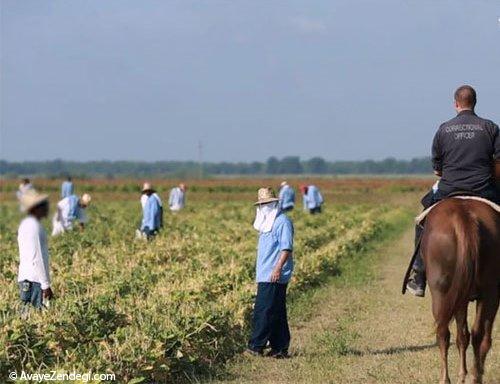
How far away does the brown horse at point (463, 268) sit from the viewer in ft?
28.4

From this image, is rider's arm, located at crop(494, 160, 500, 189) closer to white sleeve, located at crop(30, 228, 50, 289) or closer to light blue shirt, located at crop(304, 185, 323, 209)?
white sleeve, located at crop(30, 228, 50, 289)

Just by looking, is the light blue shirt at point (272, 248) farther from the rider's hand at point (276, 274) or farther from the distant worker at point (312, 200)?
the distant worker at point (312, 200)

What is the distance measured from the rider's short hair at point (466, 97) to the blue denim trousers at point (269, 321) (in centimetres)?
294

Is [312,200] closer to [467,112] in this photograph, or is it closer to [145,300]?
[145,300]

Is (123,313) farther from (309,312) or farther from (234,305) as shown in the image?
(309,312)

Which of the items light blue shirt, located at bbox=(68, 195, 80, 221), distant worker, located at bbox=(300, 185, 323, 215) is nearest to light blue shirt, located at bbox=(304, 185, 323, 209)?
distant worker, located at bbox=(300, 185, 323, 215)

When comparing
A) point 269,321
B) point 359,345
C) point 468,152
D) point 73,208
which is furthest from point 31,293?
point 73,208

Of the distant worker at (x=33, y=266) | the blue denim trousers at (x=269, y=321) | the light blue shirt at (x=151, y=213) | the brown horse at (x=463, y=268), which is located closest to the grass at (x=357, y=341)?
the blue denim trousers at (x=269, y=321)

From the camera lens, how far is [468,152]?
9352mm

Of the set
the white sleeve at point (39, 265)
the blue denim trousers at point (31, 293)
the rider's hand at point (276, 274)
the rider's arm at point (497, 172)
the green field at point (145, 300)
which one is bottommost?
the green field at point (145, 300)

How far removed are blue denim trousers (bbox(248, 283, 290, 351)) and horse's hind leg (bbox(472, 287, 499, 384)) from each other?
2545 mm

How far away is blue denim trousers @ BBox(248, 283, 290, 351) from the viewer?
35.9ft

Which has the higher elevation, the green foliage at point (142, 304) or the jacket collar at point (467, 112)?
the jacket collar at point (467, 112)

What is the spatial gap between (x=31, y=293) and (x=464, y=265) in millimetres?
4740
